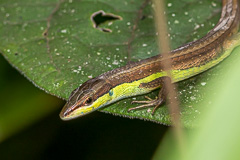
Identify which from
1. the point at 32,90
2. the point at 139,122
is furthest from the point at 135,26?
the point at 32,90

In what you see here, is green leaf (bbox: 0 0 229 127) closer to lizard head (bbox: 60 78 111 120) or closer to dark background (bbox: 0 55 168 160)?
lizard head (bbox: 60 78 111 120)

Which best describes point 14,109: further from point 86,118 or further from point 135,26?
point 135,26

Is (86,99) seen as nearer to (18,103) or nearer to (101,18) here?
(18,103)

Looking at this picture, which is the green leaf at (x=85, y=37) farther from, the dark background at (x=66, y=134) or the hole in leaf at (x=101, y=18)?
the dark background at (x=66, y=134)

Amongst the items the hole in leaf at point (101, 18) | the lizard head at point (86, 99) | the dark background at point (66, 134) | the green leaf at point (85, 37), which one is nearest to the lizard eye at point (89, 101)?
the lizard head at point (86, 99)

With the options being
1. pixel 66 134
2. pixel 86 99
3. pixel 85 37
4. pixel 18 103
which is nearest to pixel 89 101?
pixel 86 99
